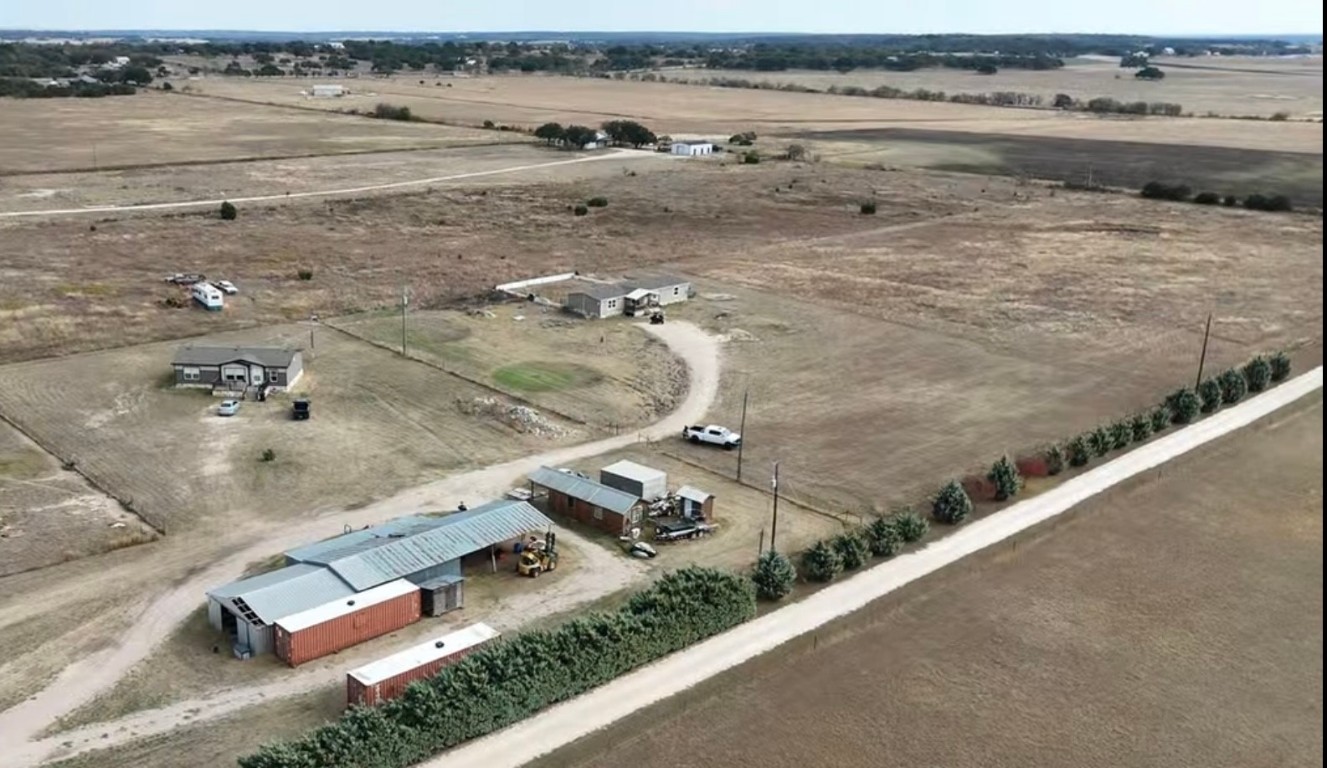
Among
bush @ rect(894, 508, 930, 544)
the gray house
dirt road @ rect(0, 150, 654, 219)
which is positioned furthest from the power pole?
dirt road @ rect(0, 150, 654, 219)

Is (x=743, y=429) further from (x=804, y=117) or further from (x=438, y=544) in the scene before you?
(x=804, y=117)

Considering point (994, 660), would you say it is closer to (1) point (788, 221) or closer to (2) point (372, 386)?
(2) point (372, 386)

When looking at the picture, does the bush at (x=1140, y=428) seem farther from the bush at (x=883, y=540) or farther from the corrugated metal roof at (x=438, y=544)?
the corrugated metal roof at (x=438, y=544)

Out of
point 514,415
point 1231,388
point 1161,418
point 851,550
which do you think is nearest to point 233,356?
point 514,415

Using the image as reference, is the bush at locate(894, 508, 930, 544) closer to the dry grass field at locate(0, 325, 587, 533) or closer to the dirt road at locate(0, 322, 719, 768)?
the dirt road at locate(0, 322, 719, 768)

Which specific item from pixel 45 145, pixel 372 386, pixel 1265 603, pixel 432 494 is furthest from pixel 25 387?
pixel 45 145

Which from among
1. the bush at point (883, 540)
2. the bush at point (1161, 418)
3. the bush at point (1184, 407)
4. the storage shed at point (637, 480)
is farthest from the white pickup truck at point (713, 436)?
the bush at point (1184, 407)
